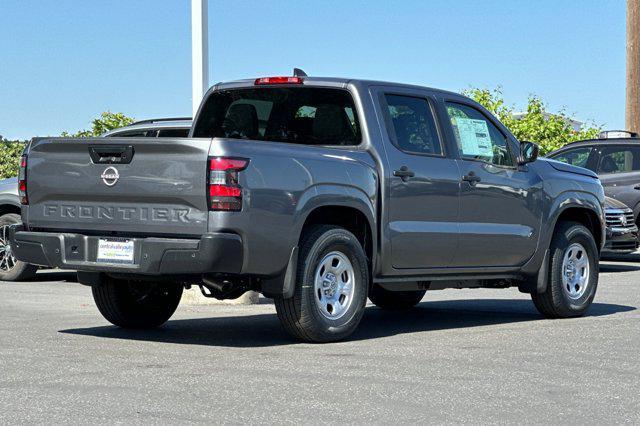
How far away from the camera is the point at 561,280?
37.0 feet

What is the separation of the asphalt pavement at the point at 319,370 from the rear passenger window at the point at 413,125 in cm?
150

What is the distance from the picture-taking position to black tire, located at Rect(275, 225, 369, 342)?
8878mm

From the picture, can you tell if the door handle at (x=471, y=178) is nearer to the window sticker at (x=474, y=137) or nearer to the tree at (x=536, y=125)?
the window sticker at (x=474, y=137)

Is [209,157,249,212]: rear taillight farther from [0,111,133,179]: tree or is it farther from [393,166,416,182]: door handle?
[0,111,133,179]: tree

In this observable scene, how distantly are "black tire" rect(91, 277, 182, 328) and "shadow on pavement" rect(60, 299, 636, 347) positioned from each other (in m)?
0.12

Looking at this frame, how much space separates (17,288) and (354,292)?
6.12 m

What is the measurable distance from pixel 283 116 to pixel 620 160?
36.0 ft

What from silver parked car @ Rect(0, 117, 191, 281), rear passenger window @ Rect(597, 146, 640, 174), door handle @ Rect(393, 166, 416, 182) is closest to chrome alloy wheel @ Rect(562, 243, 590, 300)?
door handle @ Rect(393, 166, 416, 182)

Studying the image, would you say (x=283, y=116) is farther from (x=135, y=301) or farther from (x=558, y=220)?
(x=558, y=220)

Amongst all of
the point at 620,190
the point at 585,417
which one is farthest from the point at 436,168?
the point at 620,190

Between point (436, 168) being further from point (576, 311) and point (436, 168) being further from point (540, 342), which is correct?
point (576, 311)

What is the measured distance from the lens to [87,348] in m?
8.66

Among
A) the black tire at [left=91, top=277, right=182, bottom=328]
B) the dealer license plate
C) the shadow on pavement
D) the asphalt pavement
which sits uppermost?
the dealer license plate

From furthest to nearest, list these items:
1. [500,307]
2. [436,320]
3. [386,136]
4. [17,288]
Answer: [17,288] → [500,307] → [436,320] → [386,136]
